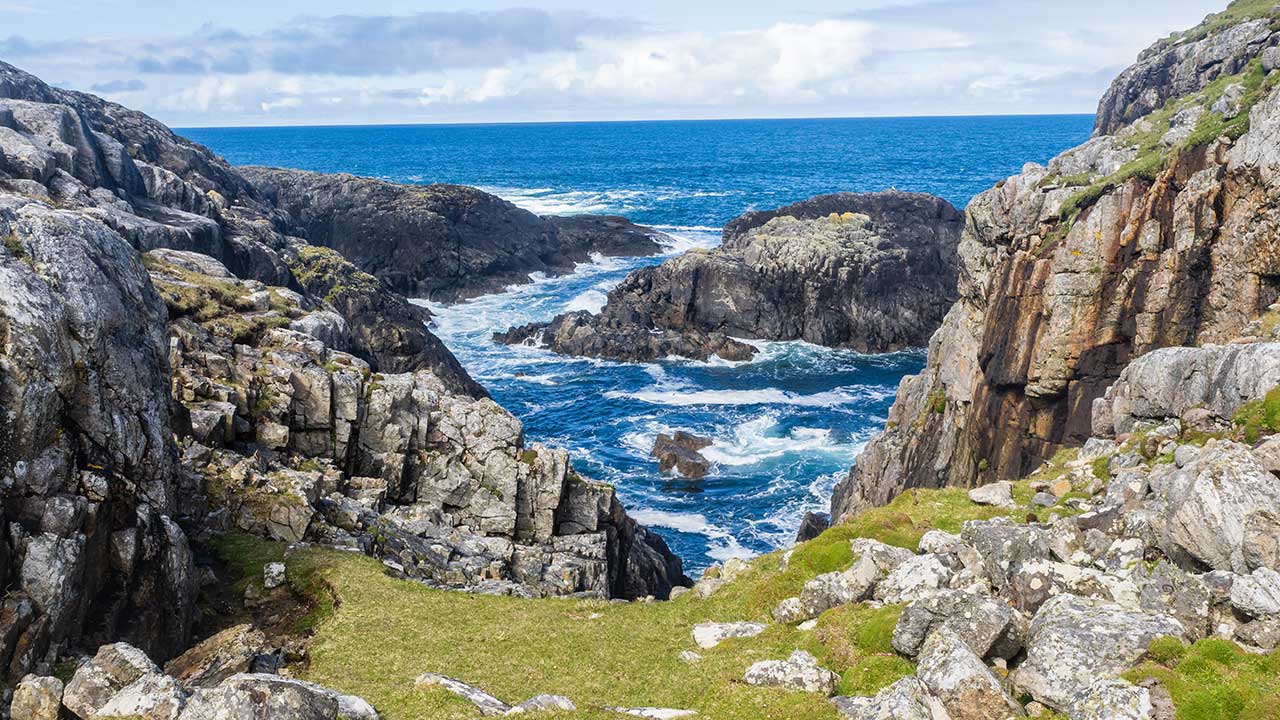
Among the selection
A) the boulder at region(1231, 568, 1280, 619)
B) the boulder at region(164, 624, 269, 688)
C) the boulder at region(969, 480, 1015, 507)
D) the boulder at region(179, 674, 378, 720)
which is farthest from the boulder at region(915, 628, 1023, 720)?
the boulder at region(164, 624, 269, 688)

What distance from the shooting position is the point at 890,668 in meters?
24.0

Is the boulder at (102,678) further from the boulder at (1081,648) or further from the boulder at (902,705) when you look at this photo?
the boulder at (1081,648)

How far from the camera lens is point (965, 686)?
802 inches

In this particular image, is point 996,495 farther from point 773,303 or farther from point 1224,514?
point 773,303

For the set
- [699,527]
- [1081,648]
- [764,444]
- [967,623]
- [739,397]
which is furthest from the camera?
[739,397]

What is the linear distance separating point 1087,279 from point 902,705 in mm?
35421

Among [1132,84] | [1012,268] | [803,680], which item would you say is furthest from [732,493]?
[1132,84]

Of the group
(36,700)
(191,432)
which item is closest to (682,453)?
(191,432)

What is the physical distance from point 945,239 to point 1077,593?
113217mm

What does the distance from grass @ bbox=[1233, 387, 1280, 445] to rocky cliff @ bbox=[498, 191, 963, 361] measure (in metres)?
77.9

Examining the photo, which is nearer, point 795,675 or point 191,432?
point 795,675

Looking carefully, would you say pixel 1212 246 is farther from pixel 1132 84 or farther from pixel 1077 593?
pixel 1132 84

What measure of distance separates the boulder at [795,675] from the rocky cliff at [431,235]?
121 meters

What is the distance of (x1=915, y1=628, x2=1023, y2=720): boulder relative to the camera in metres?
20.1
